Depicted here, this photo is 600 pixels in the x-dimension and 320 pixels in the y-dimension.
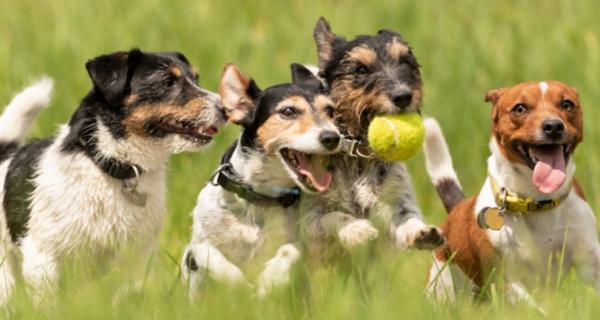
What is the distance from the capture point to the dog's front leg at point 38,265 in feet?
20.5

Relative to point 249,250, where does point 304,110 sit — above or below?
above

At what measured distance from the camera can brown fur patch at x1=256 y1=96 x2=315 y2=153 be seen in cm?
611

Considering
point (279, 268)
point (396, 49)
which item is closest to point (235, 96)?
point (396, 49)

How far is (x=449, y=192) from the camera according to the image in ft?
24.6

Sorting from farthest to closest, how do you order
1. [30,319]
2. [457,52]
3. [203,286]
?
[457,52] < [203,286] < [30,319]

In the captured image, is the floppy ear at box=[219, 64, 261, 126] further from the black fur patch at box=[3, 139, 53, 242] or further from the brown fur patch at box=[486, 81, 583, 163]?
the brown fur patch at box=[486, 81, 583, 163]

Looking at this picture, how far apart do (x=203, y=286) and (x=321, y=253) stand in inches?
25.6

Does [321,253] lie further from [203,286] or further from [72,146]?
[72,146]

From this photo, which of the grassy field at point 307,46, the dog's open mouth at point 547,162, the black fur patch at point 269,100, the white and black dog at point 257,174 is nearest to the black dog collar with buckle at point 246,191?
the white and black dog at point 257,174

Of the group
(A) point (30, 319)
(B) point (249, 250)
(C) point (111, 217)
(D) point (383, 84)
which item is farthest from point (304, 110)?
(A) point (30, 319)

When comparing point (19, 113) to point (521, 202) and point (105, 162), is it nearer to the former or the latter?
point (105, 162)

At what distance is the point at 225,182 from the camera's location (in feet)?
21.0

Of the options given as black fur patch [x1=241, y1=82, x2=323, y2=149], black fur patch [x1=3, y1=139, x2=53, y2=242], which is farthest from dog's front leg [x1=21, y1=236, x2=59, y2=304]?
black fur patch [x1=241, y1=82, x2=323, y2=149]

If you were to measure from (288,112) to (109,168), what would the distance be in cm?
104
